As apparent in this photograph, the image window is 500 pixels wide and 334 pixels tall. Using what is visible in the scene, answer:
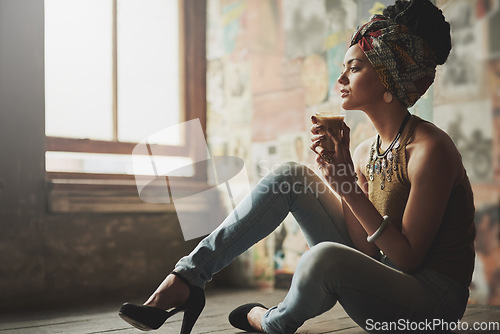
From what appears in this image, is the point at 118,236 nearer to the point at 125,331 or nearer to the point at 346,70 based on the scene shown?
the point at 125,331

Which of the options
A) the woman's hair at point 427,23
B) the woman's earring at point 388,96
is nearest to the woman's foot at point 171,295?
the woman's earring at point 388,96

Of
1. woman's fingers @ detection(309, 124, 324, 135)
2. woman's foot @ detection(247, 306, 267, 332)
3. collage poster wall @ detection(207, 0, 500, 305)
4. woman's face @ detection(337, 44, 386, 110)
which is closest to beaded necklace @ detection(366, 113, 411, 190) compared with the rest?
woman's face @ detection(337, 44, 386, 110)

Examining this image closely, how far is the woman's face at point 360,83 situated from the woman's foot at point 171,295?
2.17ft

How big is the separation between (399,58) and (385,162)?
27 centimetres

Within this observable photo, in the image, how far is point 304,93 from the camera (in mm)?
2773

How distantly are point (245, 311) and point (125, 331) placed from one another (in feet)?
1.36

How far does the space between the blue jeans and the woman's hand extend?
15 centimetres

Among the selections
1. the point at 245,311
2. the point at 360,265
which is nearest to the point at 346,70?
the point at 360,265

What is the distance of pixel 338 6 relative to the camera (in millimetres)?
2613

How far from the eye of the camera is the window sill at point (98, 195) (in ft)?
8.34

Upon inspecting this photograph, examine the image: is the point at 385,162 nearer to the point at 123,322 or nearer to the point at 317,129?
the point at 317,129

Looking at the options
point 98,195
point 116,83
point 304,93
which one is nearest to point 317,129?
point 304,93

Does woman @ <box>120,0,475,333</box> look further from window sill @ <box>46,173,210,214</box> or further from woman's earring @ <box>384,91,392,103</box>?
window sill @ <box>46,173,210,214</box>

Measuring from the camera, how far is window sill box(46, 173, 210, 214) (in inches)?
100
